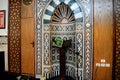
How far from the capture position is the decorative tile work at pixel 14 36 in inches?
196

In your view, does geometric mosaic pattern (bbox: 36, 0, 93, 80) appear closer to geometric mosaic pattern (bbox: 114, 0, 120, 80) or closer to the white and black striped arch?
the white and black striped arch

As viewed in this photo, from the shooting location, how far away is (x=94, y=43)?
4191 millimetres

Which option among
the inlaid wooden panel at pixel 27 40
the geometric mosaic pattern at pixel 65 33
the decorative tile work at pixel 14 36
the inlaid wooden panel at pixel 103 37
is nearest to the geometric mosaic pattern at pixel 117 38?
the inlaid wooden panel at pixel 103 37

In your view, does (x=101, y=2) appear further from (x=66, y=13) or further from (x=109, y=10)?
(x=66, y=13)

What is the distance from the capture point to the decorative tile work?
16.3 feet

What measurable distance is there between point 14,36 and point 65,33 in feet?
5.08

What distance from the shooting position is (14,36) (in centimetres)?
504

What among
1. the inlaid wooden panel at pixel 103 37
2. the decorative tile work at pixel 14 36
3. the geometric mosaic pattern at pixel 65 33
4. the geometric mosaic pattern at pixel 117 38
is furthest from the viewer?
the decorative tile work at pixel 14 36

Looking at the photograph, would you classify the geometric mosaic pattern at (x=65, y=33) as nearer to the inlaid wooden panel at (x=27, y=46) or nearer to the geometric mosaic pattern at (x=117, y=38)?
the inlaid wooden panel at (x=27, y=46)

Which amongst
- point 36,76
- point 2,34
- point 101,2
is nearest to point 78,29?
point 101,2

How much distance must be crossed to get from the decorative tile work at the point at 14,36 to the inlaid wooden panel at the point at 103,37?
227cm

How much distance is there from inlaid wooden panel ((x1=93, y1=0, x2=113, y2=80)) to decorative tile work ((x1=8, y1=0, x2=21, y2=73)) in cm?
227

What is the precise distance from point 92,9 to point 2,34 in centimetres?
288

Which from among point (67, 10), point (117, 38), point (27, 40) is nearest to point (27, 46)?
point (27, 40)
